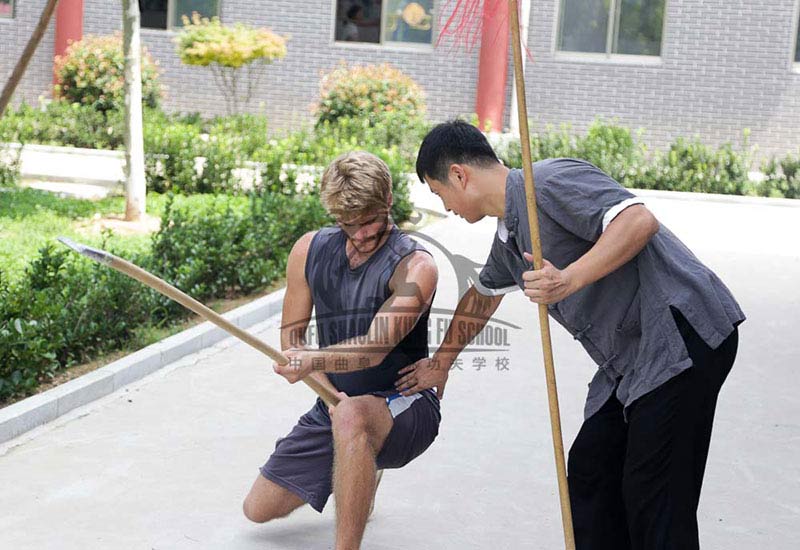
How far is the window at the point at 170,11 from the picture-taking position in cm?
2094

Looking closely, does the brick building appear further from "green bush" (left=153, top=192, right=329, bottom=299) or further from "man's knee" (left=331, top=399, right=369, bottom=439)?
"man's knee" (left=331, top=399, right=369, bottom=439)

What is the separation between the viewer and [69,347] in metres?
6.61

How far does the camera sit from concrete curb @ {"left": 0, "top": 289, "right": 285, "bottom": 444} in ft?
18.5

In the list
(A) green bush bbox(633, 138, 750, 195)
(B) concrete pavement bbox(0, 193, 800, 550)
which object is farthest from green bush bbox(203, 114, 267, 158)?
(B) concrete pavement bbox(0, 193, 800, 550)

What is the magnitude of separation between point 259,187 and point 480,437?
6553 mm

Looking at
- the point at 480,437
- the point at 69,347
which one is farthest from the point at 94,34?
the point at 480,437

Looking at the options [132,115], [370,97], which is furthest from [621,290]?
[370,97]

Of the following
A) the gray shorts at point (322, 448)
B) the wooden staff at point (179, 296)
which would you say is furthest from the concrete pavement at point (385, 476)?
the wooden staff at point (179, 296)

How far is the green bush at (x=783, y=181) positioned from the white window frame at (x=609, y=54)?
350cm

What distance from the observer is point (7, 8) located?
843 inches

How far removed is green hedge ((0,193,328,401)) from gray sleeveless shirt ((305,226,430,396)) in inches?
85.2

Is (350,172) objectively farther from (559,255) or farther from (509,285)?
(559,255)

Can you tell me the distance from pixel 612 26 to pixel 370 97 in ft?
14.3

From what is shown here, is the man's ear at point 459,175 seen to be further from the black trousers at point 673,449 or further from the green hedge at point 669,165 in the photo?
the green hedge at point 669,165
